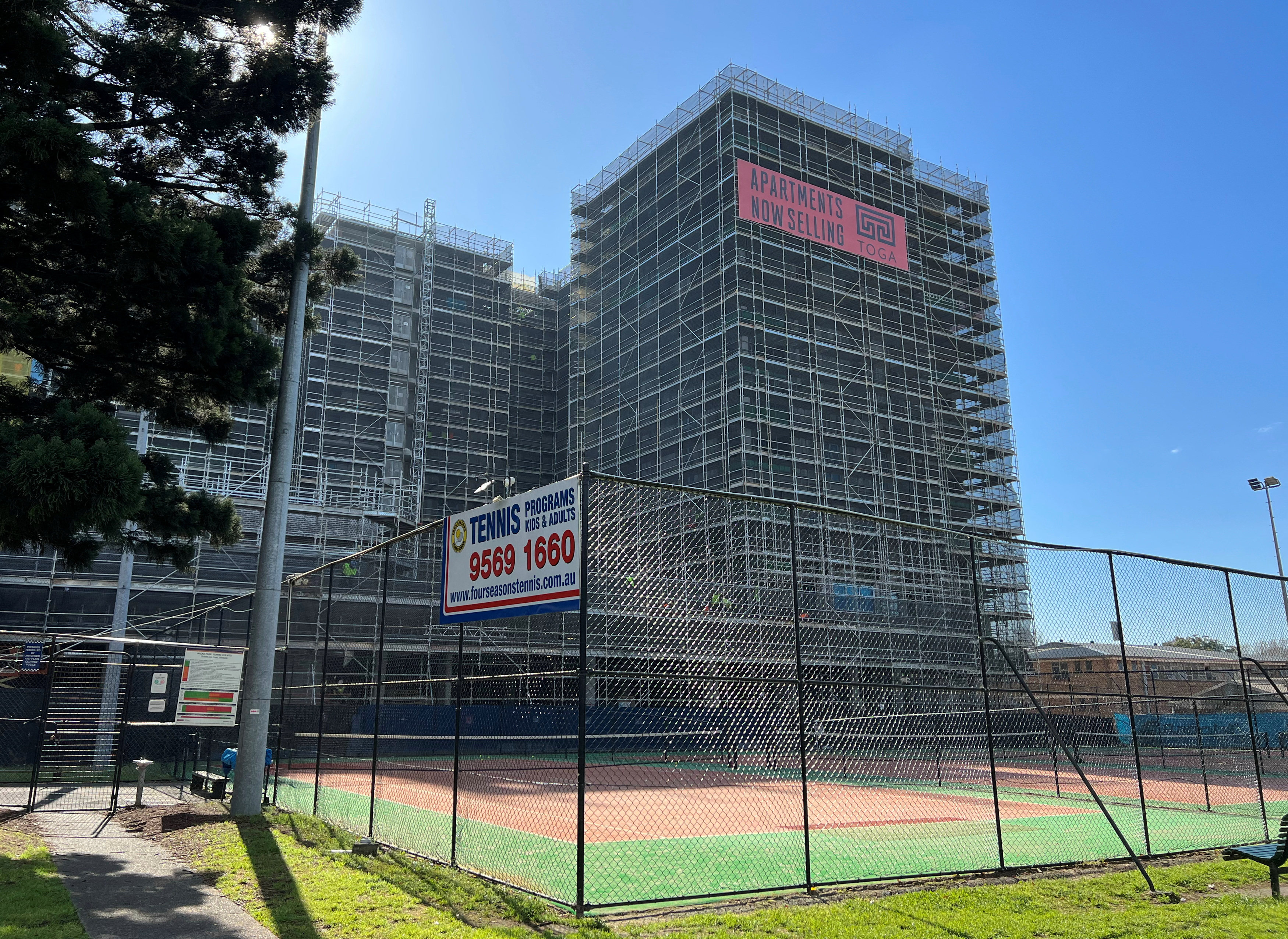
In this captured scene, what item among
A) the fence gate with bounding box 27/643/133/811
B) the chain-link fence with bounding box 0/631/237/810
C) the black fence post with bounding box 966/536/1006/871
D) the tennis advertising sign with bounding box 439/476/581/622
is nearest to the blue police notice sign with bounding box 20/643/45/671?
the chain-link fence with bounding box 0/631/237/810

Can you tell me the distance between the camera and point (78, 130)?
9.73 meters

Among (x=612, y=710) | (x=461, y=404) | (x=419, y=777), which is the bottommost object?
(x=419, y=777)

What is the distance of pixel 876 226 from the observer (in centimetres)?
4106

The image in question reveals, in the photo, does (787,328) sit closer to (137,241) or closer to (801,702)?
(137,241)

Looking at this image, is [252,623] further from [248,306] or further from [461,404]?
[461,404]

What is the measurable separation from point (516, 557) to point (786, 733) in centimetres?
694

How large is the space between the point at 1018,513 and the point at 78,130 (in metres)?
40.8

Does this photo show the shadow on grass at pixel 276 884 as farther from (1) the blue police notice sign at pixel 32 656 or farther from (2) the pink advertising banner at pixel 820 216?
(2) the pink advertising banner at pixel 820 216

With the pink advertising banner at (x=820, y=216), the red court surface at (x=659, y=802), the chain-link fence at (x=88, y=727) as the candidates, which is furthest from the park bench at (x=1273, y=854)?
the pink advertising banner at (x=820, y=216)

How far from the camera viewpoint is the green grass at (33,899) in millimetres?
6516

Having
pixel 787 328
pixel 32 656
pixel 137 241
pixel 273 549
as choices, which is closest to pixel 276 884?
pixel 273 549

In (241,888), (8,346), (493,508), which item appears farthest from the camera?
(8,346)

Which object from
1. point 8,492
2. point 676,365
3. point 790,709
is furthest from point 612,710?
point 676,365

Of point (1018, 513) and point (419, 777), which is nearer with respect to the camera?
point (419, 777)
